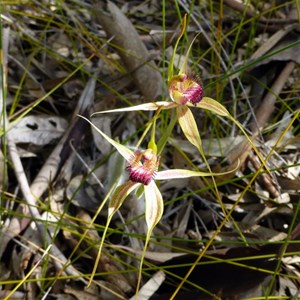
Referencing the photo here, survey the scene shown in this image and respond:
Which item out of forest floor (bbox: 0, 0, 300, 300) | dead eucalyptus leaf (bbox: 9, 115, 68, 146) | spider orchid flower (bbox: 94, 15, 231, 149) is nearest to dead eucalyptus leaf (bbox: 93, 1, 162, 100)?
forest floor (bbox: 0, 0, 300, 300)

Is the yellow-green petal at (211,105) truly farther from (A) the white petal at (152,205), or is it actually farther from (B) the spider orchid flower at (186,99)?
(A) the white petal at (152,205)

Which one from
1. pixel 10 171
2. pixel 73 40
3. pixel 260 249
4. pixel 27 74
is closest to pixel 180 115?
pixel 260 249

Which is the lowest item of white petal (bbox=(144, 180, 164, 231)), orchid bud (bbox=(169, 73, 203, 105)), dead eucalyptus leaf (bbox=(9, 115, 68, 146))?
dead eucalyptus leaf (bbox=(9, 115, 68, 146))

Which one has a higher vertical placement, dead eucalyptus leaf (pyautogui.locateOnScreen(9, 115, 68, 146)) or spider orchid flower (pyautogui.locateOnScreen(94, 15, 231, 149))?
spider orchid flower (pyautogui.locateOnScreen(94, 15, 231, 149))

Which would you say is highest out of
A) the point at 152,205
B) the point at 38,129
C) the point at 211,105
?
the point at 211,105

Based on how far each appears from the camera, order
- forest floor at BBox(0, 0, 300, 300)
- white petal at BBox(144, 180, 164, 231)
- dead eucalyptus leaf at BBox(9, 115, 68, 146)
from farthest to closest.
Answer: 1. dead eucalyptus leaf at BBox(9, 115, 68, 146)
2. forest floor at BBox(0, 0, 300, 300)
3. white petal at BBox(144, 180, 164, 231)

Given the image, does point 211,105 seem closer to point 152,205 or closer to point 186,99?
point 186,99

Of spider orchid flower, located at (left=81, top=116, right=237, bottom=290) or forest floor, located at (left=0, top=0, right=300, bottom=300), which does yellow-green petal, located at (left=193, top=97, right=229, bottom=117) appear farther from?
spider orchid flower, located at (left=81, top=116, right=237, bottom=290)

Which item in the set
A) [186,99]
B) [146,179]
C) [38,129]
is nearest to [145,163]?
[146,179]

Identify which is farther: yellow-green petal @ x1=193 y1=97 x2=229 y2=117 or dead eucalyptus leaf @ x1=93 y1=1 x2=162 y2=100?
dead eucalyptus leaf @ x1=93 y1=1 x2=162 y2=100
